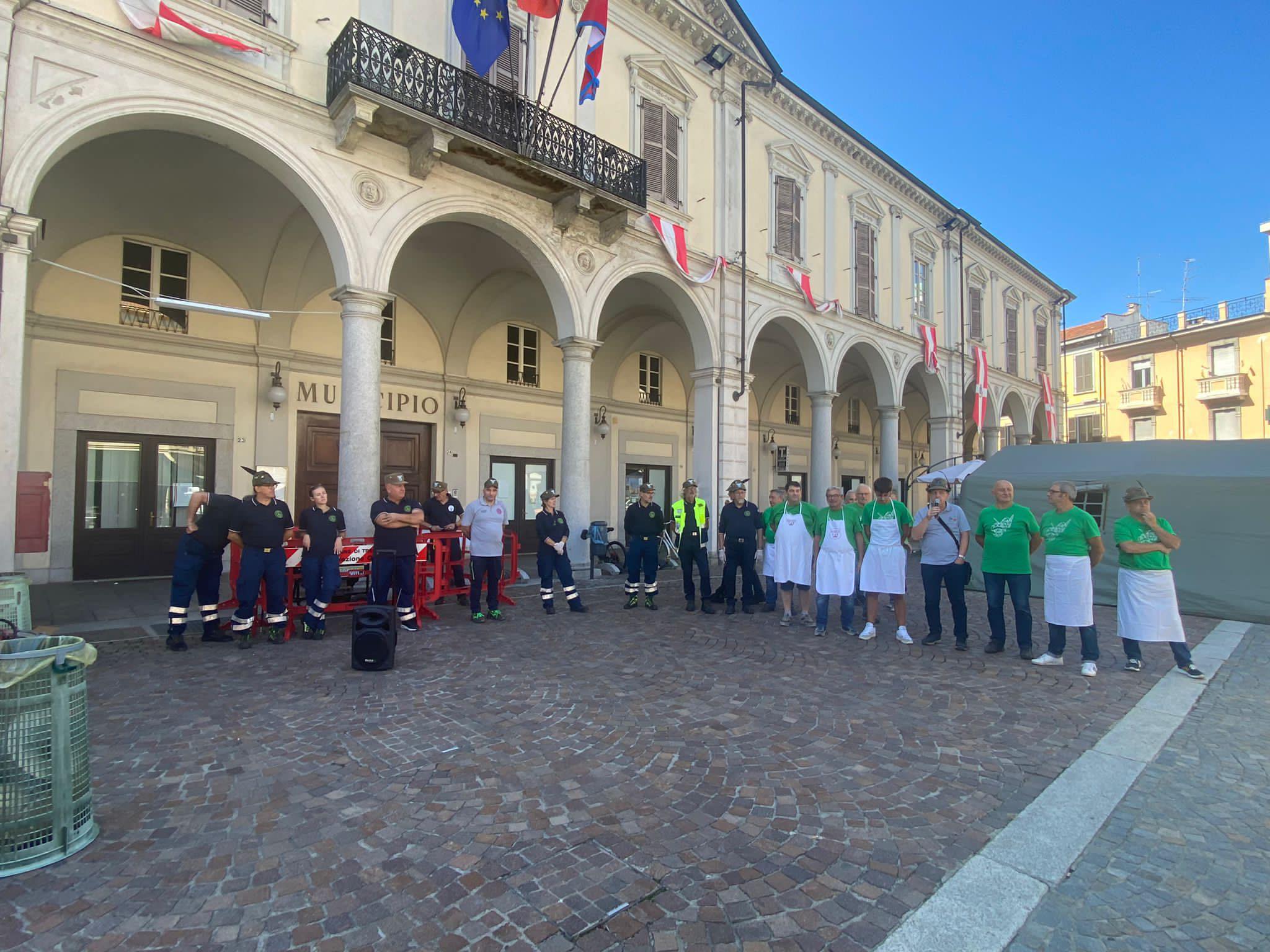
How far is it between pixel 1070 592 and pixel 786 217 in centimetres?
1277

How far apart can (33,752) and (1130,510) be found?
802 centimetres

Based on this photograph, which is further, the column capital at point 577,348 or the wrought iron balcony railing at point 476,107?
the column capital at point 577,348

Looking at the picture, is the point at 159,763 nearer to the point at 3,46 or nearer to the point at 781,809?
the point at 781,809

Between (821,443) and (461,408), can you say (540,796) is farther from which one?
Result: (821,443)

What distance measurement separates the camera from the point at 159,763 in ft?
12.7

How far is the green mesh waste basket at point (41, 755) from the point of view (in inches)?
108

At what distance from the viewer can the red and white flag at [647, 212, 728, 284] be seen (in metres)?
12.9

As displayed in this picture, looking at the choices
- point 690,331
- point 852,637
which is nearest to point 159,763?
point 852,637

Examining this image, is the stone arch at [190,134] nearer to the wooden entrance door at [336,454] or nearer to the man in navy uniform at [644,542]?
the wooden entrance door at [336,454]

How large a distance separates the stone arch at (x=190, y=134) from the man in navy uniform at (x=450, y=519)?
11.3ft

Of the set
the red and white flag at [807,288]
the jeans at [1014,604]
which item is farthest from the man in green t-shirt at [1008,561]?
the red and white flag at [807,288]

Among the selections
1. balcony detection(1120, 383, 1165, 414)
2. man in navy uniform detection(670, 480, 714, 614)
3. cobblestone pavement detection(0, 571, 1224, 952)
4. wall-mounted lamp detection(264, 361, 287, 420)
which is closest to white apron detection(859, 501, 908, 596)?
cobblestone pavement detection(0, 571, 1224, 952)

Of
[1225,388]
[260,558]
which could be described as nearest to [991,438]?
[1225,388]

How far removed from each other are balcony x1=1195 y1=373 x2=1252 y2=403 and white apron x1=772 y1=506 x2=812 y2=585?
118ft
